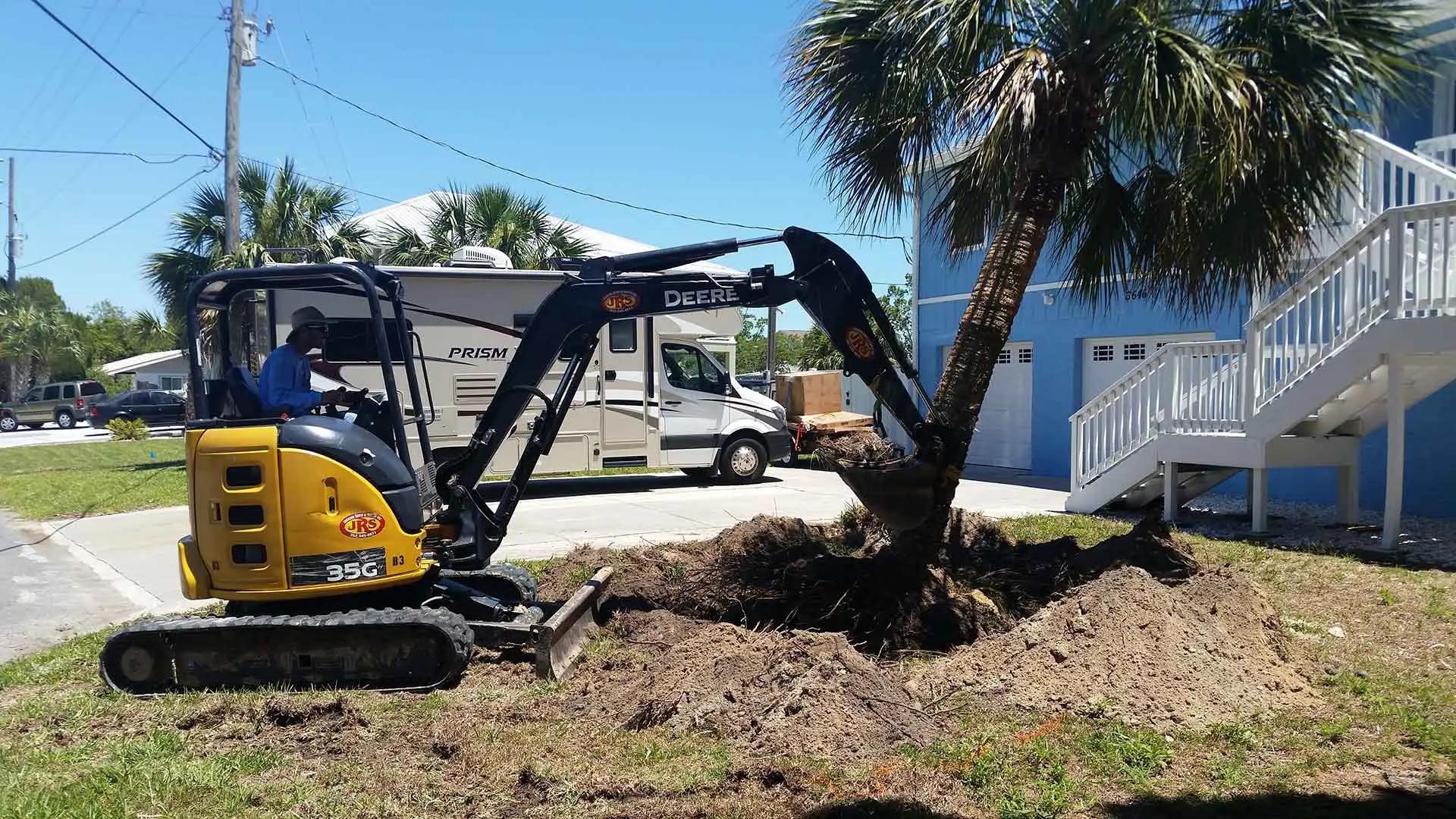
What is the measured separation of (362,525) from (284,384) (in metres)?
1.06

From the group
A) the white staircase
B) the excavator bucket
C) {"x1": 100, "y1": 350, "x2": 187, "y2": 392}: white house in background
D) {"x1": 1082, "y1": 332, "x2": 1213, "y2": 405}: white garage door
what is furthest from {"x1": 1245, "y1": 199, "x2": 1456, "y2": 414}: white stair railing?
{"x1": 100, "y1": 350, "x2": 187, "y2": 392}: white house in background

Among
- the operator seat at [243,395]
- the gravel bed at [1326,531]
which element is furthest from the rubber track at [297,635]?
the gravel bed at [1326,531]

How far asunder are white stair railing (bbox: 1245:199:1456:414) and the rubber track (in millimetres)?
8746

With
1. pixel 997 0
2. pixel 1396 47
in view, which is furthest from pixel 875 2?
pixel 1396 47

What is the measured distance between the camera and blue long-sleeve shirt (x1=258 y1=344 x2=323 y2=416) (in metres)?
6.20

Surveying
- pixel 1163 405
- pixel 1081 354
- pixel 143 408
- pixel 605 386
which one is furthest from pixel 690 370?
pixel 143 408

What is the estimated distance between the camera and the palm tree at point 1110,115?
6.92 m

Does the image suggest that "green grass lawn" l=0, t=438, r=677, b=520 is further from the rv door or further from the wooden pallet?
the wooden pallet

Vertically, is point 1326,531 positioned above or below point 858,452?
below

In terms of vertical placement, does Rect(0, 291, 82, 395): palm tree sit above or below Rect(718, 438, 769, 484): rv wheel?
above

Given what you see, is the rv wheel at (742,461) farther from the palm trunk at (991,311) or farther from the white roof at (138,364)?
the white roof at (138,364)

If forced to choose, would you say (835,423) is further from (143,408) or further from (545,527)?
(143,408)

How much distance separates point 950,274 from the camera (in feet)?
64.1

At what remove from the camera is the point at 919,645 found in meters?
6.68
